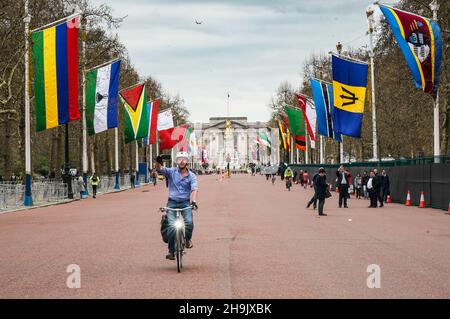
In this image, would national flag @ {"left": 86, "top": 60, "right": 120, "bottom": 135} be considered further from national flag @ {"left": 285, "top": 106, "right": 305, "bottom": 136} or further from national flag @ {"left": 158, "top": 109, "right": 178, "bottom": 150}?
national flag @ {"left": 285, "top": 106, "right": 305, "bottom": 136}

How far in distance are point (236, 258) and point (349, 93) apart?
85.7 feet

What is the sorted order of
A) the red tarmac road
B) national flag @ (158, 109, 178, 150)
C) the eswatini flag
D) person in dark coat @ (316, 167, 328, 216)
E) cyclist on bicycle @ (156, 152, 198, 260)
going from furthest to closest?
national flag @ (158, 109, 178, 150) < the eswatini flag < person in dark coat @ (316, 167, 328, 216) < cyclist on bicycle @ (156, 152, 198, 260) < the red tarmac road

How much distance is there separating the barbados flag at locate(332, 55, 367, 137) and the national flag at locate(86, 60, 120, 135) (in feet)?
39.9

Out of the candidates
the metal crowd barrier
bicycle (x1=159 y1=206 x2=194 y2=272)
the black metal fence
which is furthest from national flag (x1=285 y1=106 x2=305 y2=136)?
bicycle (x1=159 y1=206 x2=194 y2=272)

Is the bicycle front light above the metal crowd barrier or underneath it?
above

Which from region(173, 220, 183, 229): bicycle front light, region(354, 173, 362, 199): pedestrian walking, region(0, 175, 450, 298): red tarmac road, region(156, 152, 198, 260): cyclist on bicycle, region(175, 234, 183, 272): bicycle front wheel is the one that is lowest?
region(354, 173, 362, 199): pedestrian walking

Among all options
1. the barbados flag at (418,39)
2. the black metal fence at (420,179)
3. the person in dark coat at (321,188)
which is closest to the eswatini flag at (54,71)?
the person in dark coat at (321,188)

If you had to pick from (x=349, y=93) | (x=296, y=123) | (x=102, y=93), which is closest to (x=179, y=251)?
(x=349, y=93)

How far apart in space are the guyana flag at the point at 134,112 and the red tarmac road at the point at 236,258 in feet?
Answer: 92.0

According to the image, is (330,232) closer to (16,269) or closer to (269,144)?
(16,269)

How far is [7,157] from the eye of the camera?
4909 cm

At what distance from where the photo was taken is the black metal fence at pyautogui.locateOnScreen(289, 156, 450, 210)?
1342 inches

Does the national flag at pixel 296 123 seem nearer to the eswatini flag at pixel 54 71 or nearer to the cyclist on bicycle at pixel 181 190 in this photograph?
the eswatini flag at pixel 54 71

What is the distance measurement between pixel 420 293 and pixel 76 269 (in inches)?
226
